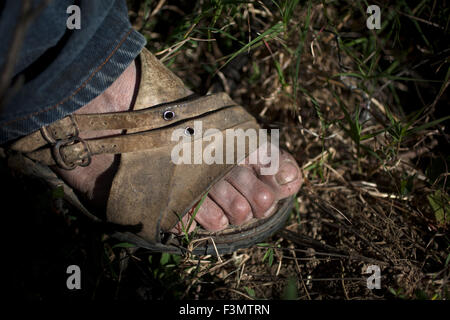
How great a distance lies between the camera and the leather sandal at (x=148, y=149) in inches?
46.0

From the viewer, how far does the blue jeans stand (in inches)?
36.3

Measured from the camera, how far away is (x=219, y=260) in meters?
1.33

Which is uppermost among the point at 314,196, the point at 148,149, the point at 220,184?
the point at 148,149

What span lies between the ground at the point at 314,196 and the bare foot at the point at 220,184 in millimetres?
138

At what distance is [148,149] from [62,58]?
0.38 meters

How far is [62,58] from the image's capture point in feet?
3.22

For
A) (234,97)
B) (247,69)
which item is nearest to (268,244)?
(234,97)
